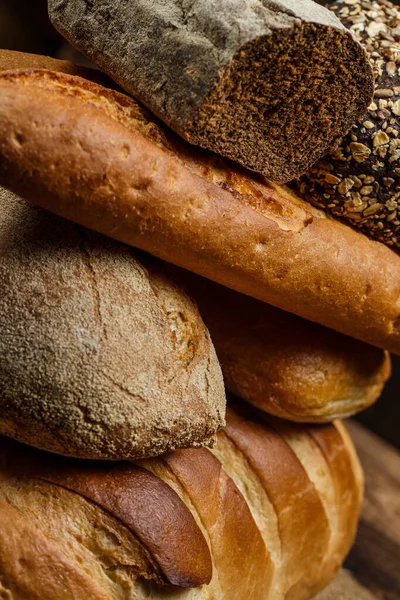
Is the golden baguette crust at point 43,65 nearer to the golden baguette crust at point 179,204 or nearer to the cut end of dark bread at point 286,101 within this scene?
the golden baguette crust at point 179,204

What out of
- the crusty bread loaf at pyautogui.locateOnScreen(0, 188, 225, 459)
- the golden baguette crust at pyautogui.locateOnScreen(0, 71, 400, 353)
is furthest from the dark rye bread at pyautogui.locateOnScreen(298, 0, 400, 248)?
the crusty bread loaf at pyautogui.locateOnScreen(0, 188, 225, 459)

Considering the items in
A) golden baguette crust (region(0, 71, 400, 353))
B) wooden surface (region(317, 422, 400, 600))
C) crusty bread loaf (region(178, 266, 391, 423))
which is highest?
golden baguette crust (region(0, 71, 400, 353))

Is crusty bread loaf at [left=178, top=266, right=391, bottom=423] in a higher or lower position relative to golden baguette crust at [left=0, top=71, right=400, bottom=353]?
lower

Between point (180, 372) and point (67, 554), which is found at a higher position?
point (180, 372)

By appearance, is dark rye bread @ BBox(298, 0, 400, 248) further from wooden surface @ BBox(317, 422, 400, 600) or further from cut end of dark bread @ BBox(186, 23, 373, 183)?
wooden surface @ BBox(317, 422, 400, 600)

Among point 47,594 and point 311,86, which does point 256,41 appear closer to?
point 311,86

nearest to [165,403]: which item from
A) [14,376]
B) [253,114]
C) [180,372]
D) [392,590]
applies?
[180,372]

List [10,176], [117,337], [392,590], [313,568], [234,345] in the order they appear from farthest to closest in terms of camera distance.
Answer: [392,590] → [313,568] → [234,345] → [117,337] → [10,176]
